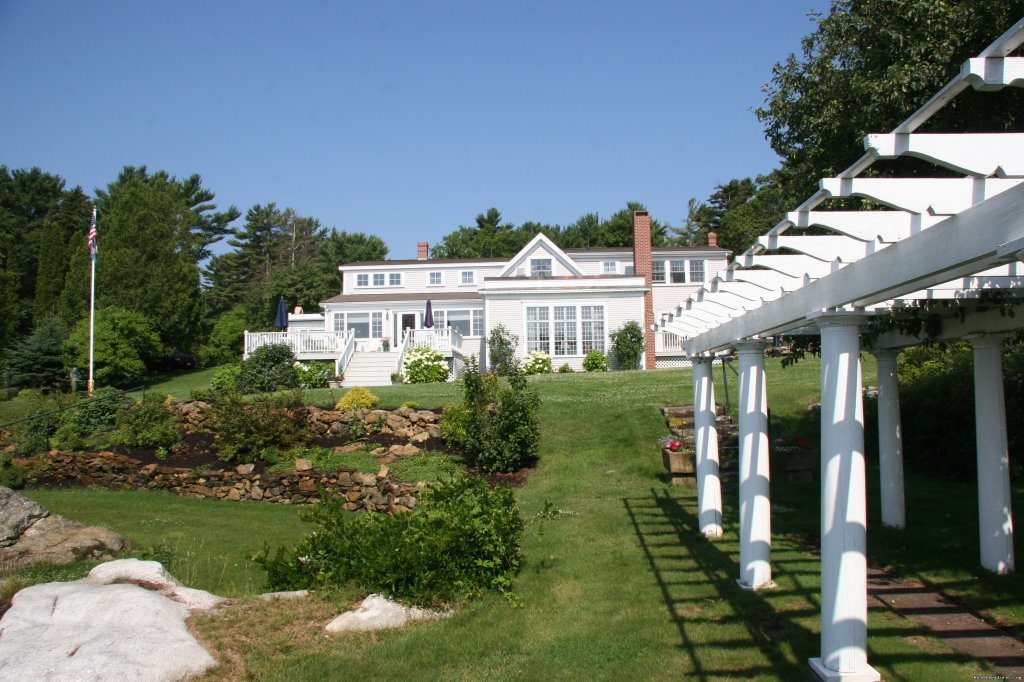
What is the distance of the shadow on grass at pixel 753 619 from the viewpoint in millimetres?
5156

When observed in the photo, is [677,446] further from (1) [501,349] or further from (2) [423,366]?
(1) [501,349]

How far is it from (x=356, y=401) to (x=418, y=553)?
12047 millimetres

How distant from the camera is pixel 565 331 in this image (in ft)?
99.5

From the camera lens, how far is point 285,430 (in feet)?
53.9

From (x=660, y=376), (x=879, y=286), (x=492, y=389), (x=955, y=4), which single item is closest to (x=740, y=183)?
(x=660, y=376)

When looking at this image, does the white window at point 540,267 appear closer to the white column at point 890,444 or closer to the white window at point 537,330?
the white window at point 537,330

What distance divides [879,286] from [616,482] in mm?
9484

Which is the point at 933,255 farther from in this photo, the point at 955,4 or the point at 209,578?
the point at 209,578

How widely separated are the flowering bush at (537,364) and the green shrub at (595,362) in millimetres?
1408

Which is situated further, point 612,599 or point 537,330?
point 537,330

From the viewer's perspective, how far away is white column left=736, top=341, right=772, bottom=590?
6.94 meters

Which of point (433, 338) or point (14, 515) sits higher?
point (433, 338)

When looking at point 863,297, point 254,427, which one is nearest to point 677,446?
point 254,427

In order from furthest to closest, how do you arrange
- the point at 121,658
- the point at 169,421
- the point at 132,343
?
the point at 132,343, the point at 169,421, the point at 121,658
